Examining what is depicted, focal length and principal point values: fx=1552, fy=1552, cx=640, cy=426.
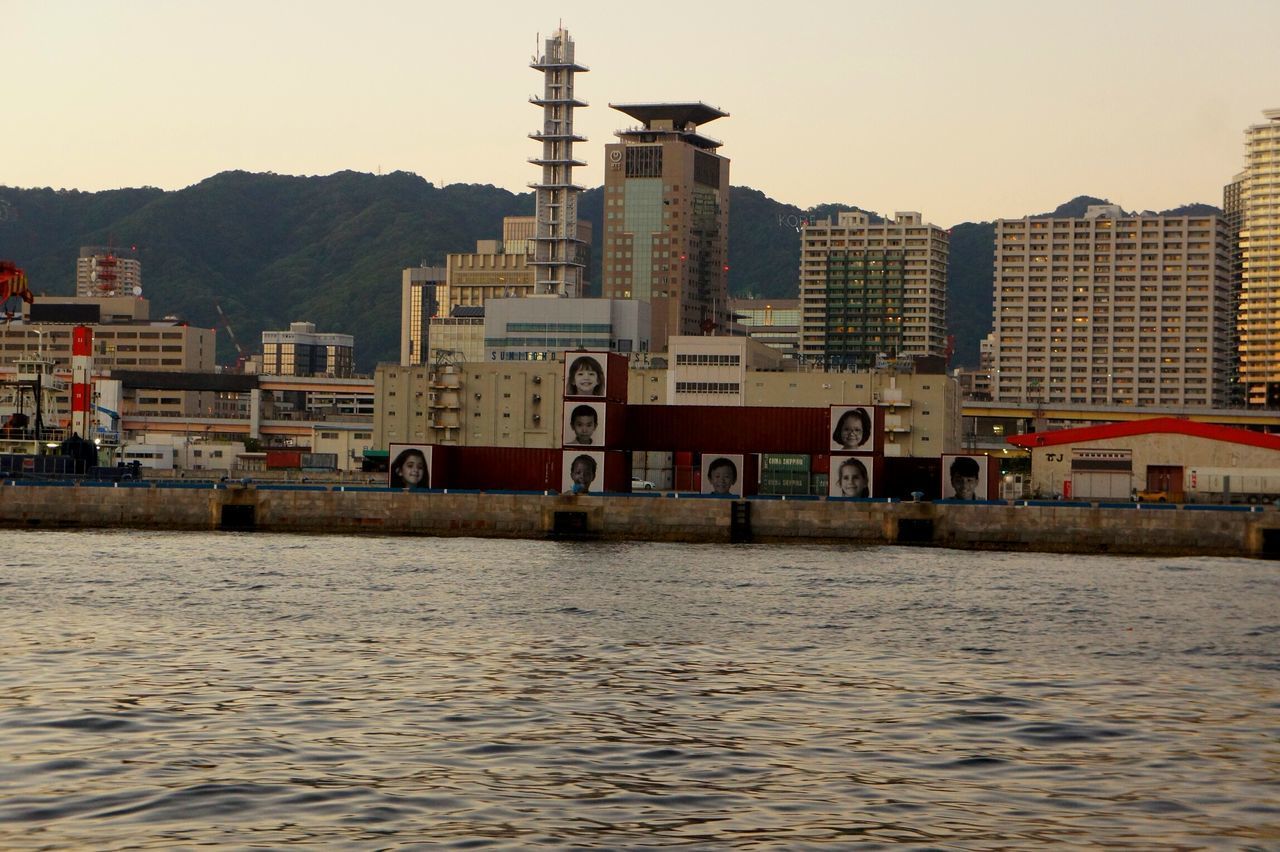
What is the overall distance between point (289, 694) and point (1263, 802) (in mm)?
19785

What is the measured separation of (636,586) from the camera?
62.9 meters

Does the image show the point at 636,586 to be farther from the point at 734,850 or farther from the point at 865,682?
the point at 734,850

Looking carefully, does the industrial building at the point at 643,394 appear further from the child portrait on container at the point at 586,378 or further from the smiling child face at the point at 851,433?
the child portrait on container at the point at 586,378

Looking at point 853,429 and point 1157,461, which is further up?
point 853,429

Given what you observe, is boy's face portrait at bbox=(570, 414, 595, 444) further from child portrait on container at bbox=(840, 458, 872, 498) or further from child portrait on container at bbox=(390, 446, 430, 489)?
child portrait on container at bbox=(840, 458, 872, 498)

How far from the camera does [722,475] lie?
110875 mm

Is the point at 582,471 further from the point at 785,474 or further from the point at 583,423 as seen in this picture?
the point at 785,474

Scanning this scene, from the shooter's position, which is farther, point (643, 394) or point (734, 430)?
point (643, 394)

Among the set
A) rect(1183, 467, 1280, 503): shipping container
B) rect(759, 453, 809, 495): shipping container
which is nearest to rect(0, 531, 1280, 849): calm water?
rect(1183, 467, 1280, 503): shipping container

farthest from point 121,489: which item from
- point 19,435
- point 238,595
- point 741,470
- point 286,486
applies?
point 238,595

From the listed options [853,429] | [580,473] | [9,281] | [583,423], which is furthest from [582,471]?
[9,281]

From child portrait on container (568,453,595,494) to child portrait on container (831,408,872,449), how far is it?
53.5ft

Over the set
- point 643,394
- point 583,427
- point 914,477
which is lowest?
point 914,477

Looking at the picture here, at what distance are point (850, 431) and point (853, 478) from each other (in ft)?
10.3
